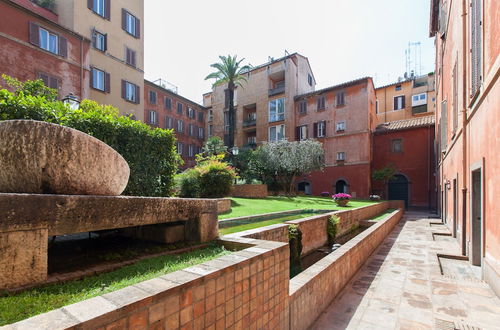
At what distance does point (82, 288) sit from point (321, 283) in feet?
12.3

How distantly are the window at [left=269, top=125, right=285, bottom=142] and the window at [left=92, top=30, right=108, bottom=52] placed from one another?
18584 mm

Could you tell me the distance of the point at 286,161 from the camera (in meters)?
23.0

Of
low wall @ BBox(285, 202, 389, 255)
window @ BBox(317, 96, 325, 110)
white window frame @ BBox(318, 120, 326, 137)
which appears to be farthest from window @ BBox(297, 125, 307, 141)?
low wall @ BBox(285, 202, 389, 255)

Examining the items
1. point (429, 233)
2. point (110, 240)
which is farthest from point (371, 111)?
point (110, 240)

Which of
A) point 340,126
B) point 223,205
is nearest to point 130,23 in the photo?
point 223,205

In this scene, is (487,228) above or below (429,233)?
above

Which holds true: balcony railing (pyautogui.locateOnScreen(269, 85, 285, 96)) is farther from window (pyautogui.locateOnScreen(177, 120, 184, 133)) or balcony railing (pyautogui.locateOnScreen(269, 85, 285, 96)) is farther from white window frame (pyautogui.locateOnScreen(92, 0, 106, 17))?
white window frame (pyautogui.locateOnScreen(92, 0, 106, 17))

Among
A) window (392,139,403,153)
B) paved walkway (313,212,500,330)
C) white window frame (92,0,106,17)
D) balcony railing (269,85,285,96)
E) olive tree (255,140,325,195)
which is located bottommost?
paved walkway (313,212,500,330)

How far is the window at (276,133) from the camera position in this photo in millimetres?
29750

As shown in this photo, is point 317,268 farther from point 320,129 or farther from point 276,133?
point 276,133

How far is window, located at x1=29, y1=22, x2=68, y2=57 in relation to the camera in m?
13.4

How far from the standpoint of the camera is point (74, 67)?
15.1 m

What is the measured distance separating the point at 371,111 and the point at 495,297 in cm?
2439

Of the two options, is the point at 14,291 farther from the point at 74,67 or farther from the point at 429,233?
the point at 74,67
